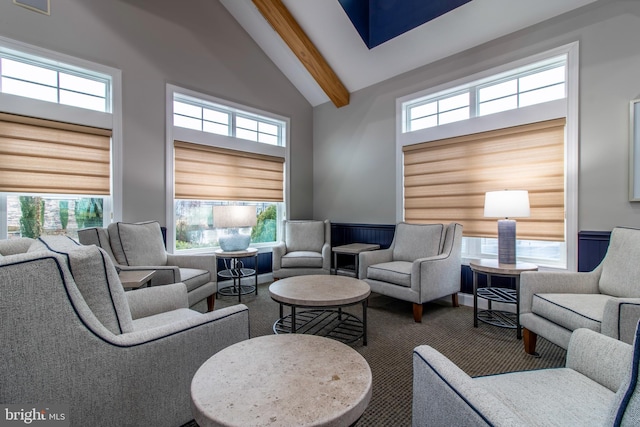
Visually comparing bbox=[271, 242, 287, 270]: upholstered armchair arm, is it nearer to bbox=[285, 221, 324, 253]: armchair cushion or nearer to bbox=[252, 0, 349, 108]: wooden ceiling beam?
bbox=[285, 221, 324, 253]: armchair cushion

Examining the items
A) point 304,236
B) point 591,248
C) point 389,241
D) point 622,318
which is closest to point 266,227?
point 304,236

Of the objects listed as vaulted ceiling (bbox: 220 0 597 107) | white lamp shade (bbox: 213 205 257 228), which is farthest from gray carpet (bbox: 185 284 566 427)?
vaulted ceiling (bbox: 220 0 597 107)

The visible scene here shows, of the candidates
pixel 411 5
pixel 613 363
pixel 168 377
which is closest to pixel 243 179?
pixel 411 5

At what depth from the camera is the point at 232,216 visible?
3.42 metres

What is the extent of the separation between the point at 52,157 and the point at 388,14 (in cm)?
383

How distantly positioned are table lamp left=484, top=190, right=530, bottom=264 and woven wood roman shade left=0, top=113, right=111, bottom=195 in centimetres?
383

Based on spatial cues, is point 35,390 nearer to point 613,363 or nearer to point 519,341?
point 613,363

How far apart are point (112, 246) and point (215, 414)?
249 cm

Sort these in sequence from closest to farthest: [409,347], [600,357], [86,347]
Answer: [86,347], [600,357], [409,347]

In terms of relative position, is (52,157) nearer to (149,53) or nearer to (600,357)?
(149,53)

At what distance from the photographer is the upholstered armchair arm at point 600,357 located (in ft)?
3.34

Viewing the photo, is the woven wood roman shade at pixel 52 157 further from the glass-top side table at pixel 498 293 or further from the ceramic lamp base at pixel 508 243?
the ceramic lamp base at pixel 508 243

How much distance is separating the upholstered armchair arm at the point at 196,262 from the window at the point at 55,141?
0.84 m

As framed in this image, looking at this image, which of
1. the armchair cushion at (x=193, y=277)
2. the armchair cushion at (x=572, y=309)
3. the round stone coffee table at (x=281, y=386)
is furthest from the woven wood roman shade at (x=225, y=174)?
the armchair cushion at (x=572, y=309)
